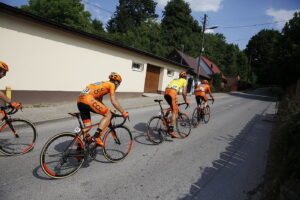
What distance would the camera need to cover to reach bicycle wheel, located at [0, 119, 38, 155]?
3.80 m

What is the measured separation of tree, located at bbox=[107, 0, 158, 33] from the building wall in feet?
153

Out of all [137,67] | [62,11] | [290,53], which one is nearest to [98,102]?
[137,67]

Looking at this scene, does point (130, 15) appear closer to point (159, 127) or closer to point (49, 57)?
point (49, 57)

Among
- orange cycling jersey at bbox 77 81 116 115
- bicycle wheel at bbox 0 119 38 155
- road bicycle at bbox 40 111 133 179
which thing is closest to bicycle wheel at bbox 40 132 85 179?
road bicycle at bbox 40 111 133 179

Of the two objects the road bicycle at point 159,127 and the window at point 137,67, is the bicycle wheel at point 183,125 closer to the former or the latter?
the road bicycle at point 159,127

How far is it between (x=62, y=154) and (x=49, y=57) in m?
6.88

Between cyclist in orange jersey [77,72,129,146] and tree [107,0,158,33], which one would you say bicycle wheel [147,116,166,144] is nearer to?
cyclist in orange jersey [77,72,129,146]

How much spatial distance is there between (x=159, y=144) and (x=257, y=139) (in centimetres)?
395

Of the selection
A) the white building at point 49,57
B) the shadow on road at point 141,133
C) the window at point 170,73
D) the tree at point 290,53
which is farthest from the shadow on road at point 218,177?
the tree at point 290,53

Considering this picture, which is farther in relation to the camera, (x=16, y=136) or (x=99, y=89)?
(x=16, y=136)

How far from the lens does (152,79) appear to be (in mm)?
17188

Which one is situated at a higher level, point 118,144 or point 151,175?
point 118,144

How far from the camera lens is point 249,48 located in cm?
7262

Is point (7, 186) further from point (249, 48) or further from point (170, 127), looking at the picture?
point (249, 48)
